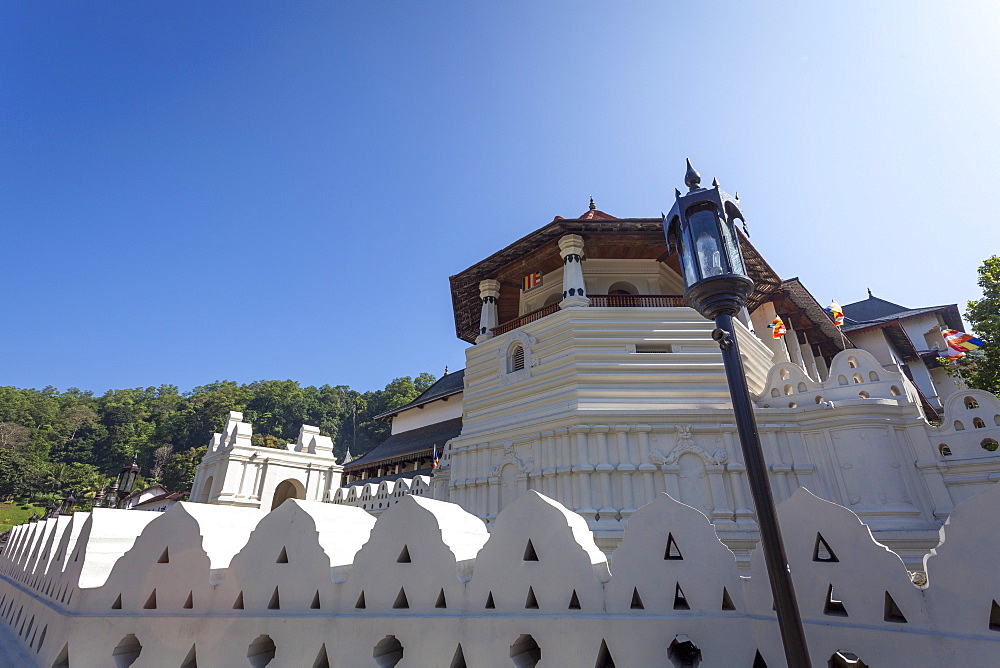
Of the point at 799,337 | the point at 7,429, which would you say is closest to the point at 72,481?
the point at 7,429

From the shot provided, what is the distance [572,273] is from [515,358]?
3224mm

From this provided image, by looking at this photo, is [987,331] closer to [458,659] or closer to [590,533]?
[590,533]

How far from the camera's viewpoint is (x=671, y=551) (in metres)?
4.31

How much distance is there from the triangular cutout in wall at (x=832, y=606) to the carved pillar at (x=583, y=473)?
7245 millimetres

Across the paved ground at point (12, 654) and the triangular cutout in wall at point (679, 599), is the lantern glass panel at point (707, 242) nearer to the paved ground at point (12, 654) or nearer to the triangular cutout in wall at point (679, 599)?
the triangular cutout in wall at point (679, 599)

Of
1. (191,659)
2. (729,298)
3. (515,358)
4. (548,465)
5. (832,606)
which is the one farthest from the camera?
(515,358)

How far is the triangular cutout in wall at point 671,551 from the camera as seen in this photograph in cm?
422

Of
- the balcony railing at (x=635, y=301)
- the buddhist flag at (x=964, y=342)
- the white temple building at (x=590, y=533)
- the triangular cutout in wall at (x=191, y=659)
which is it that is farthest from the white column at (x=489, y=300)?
the buddhist flag at (x=964, y=342)

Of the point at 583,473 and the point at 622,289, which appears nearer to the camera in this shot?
the point at 583,473

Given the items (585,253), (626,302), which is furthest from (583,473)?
(585,253)

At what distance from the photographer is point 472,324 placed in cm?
1980

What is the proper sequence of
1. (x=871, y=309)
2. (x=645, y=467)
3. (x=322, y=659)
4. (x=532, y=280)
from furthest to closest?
(x=871, y=309)
(x=532, y=280)
(x=645, y=467)
(x=322, y=659)

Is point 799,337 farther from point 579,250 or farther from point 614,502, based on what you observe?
point 614,502

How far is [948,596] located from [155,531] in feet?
26.3
